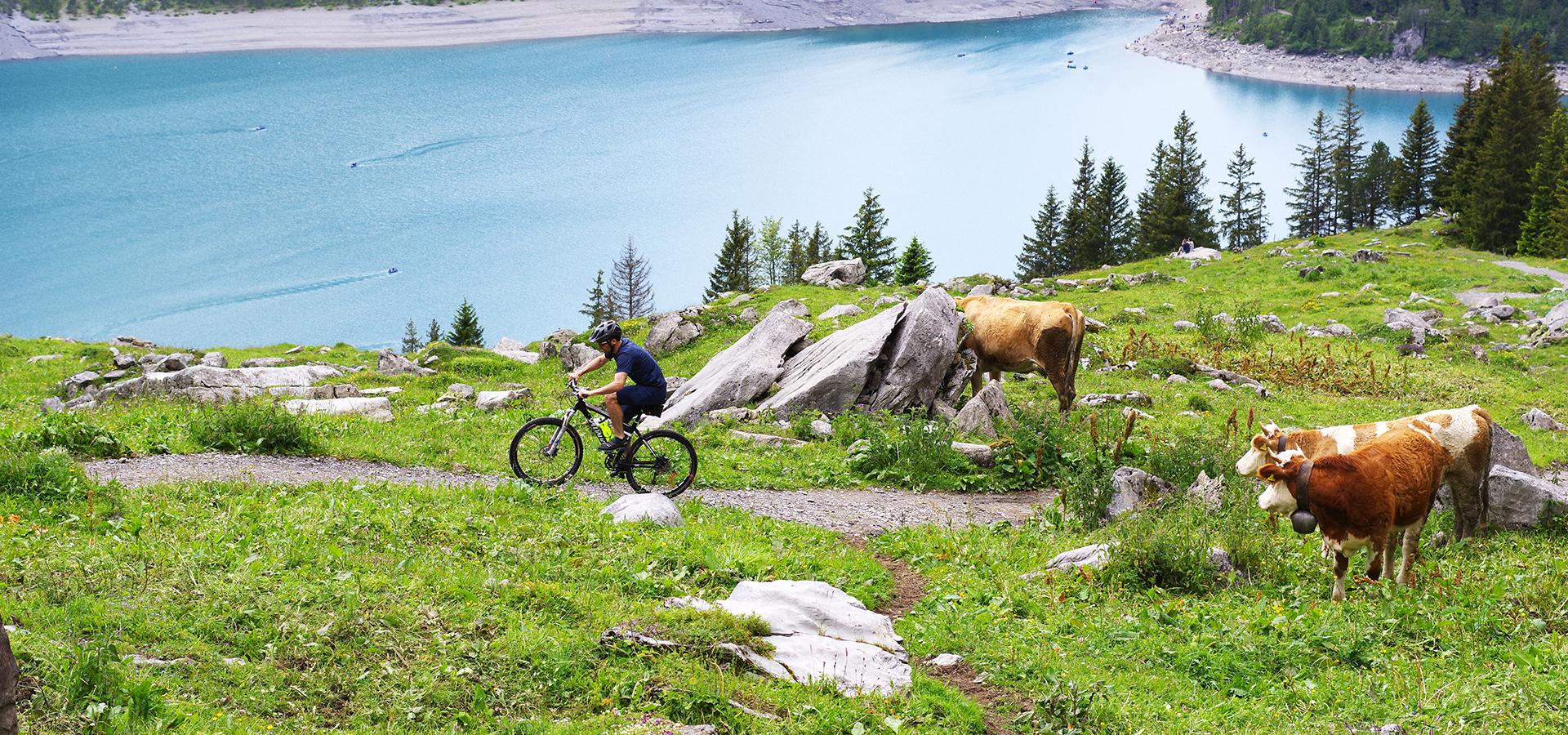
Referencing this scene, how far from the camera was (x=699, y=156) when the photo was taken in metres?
127

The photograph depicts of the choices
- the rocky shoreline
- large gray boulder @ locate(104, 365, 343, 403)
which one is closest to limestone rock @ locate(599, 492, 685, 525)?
large gray boulder @ locate(104, 365, 343, 403)

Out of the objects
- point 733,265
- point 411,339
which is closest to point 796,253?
point 733,265

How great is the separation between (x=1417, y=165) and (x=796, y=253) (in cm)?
5298

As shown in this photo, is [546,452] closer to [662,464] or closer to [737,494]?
[662,464]

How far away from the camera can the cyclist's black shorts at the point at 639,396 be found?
1473cm

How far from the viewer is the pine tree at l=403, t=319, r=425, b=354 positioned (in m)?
77.6

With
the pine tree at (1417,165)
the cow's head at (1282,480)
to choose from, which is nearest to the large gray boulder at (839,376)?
the cow's head at (1282,480)

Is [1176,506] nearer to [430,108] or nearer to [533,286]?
[533,286]

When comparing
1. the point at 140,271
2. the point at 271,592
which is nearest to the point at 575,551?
the point at 271,592

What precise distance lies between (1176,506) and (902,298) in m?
24.1

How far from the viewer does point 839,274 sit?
46750 millimetres

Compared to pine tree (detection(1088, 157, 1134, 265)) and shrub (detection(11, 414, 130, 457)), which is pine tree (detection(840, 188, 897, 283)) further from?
shrub (detection(11, 414, 130, 457))

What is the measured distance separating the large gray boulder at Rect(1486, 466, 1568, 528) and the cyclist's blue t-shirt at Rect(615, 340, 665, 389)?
10.8m

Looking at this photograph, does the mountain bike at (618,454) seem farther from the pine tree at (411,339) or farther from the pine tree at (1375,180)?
the pine tree at (1375,180)
